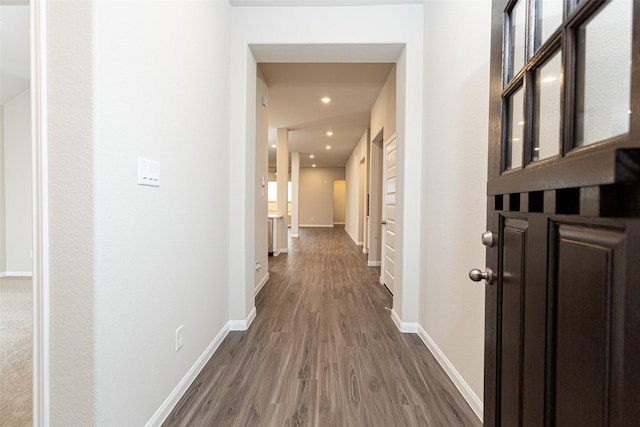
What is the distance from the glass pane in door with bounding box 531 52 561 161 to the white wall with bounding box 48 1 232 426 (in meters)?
1.33

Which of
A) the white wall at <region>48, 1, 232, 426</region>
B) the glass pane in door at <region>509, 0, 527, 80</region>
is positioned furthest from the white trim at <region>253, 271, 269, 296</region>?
the glass pane in door at <region>509, 0, 527, 80</region>

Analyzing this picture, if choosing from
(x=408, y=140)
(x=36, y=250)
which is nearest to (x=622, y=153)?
(x=36, y=250)

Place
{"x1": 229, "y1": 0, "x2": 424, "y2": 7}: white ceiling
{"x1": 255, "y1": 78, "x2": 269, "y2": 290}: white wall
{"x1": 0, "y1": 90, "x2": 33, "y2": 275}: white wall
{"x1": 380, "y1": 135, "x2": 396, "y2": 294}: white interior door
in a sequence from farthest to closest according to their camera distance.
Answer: {"x1": 0, "y1": 90, "x2": 33, "y2": 275}: white wall, {"x1": 380, "y1": 135, "x2": 396, "y2": 294}: white interior door, {"x1": 255, "y1": 78, "x2": 269, "y2": 290}: white wall, {"x1": 229, "y1": 0, "x2": 424, "y2": 7}: white ceiling

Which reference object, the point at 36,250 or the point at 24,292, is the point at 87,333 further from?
the point at 24,292

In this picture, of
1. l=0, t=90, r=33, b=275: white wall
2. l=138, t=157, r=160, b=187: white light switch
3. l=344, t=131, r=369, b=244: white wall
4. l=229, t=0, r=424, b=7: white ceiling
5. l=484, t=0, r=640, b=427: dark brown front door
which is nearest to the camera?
l=484, t=0, r=640, b=427: dark brown front door

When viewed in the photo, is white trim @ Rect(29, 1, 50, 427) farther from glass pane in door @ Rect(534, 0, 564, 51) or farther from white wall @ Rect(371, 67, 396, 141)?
white wall @ Rect(371, 67, 396, 141)

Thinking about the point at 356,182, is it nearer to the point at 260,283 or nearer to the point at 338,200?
the point at 260,283

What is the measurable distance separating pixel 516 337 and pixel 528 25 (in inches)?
31.2

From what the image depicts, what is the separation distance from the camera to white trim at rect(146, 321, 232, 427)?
57.4 inches

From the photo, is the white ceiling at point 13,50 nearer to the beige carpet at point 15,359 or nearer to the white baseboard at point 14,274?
the white baseboard at point 14,274

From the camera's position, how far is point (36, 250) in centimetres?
106

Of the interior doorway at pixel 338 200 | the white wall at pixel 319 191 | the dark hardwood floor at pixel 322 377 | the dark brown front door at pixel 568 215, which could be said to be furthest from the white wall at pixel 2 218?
the interior doorway at pixel 338 200

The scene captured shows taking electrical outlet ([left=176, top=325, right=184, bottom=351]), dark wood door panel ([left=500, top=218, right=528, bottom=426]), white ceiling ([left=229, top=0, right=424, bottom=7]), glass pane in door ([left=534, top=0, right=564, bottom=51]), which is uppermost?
white ceiling ([left=229, top=0, right=424, bottom=7])

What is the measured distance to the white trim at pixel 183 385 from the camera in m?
1.46
